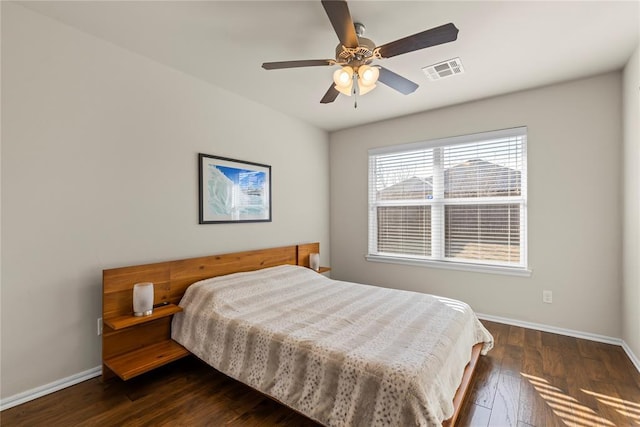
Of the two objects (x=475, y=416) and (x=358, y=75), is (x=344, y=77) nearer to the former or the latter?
(x=358, y=75)

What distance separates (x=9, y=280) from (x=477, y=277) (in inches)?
164

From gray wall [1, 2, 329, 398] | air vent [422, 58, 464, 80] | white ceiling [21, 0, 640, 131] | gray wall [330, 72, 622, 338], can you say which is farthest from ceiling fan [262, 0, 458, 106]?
gray wall [330, 72, 622, 338]

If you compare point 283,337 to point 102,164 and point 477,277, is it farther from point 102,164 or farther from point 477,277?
point 477,277

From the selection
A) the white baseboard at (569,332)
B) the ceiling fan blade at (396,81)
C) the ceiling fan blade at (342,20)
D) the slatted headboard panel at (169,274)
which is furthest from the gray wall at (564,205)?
the slatted headboard panel at (169,274)

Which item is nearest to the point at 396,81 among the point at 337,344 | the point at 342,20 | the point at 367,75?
the point at 367,75

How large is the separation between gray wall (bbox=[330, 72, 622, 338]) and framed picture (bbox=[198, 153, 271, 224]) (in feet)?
7.03

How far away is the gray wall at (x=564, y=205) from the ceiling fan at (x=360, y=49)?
148 cm

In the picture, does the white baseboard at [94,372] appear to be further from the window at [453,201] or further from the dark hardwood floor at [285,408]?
the window at [453,201]

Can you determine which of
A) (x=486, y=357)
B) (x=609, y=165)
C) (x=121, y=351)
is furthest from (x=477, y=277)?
(x=121, y=351)

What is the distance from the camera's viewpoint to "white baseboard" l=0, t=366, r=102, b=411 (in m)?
1.83

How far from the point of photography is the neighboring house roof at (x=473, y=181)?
326 centimetres

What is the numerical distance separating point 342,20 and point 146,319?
2.36 metres

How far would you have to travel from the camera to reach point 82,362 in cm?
213

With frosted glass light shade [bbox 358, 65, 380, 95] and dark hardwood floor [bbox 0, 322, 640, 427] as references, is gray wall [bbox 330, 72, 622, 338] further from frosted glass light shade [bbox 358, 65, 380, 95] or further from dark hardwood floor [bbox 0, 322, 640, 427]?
frosted glass light shade [bbox 358, 65, 380, 95]
